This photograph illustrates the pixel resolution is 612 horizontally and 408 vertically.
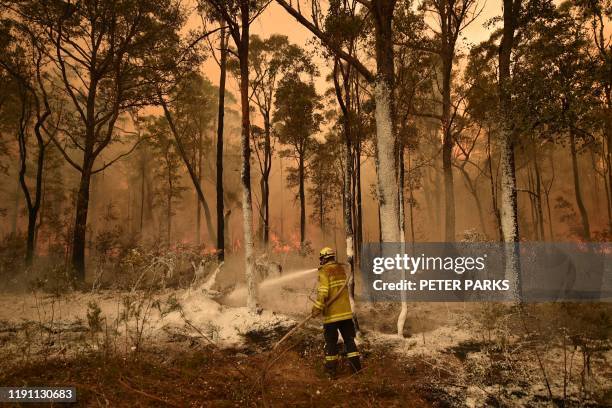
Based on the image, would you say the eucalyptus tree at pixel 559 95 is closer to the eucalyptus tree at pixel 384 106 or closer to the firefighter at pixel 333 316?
the eucalyptus tree at pixel 384 106

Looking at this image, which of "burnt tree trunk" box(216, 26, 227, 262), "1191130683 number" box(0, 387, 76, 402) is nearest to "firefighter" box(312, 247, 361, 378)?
"1191130683 number" box(0, 387, 76, 402)

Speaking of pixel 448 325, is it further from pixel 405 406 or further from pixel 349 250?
pixel 405 406

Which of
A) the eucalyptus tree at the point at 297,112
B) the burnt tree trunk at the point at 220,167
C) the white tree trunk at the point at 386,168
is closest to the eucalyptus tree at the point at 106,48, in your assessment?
the burnt tree trunk at the point at 220,167

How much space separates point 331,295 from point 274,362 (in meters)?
1.48

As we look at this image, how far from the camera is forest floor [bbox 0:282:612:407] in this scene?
490cm

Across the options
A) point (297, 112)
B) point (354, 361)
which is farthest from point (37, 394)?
point (297, 112)

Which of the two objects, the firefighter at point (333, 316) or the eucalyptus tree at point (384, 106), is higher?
the eucalyptus tree at point (384, 106)

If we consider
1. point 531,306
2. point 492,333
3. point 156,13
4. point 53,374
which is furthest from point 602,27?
point 53,374

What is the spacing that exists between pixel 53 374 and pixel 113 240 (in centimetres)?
1548

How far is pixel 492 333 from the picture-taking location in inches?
319

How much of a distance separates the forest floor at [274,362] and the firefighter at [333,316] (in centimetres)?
27

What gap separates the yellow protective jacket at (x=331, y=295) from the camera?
6.01m

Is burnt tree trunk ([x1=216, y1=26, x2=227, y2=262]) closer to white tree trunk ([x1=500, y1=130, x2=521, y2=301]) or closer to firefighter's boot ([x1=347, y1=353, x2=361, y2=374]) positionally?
firefighter's boot ([x1=347, y1=353, x2=361, y2=374])

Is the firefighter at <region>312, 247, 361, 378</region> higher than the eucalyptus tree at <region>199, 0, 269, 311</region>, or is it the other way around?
the eucalyptus tree at <region>199, 0, 269, 311</region>
